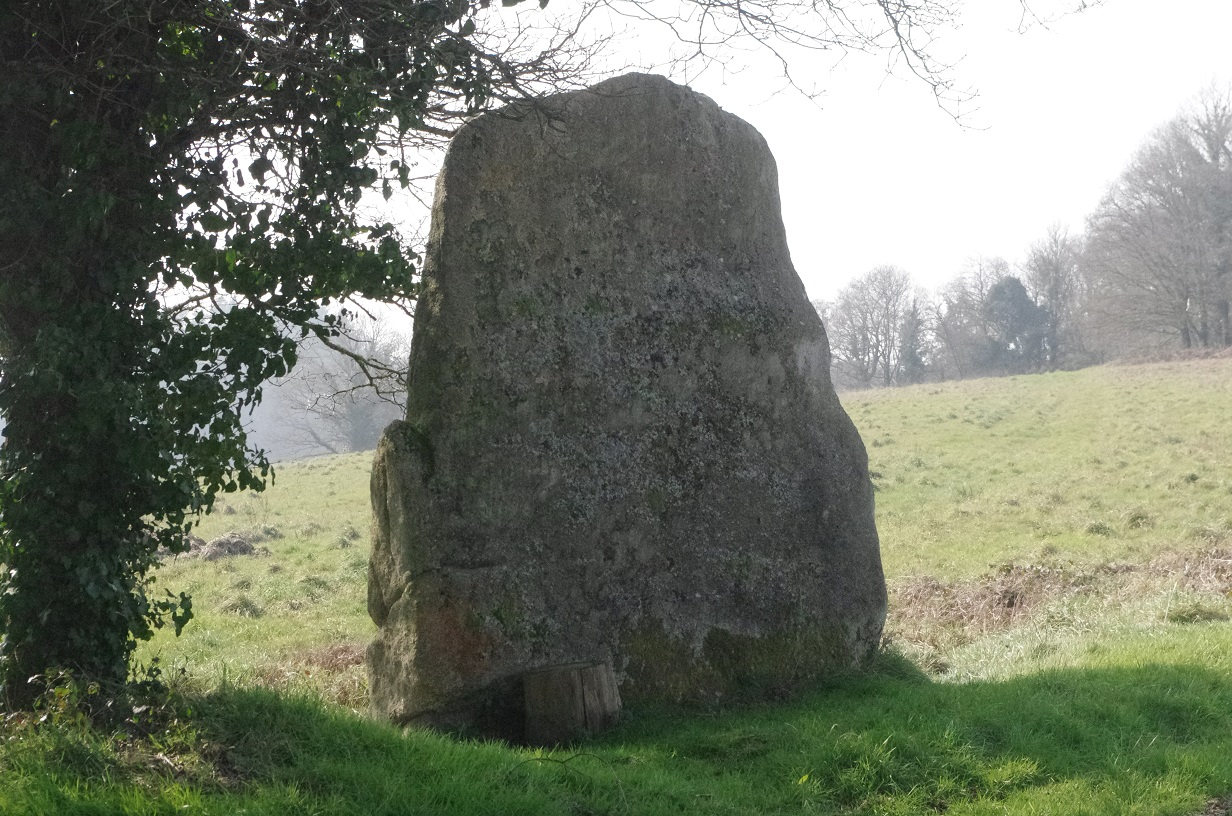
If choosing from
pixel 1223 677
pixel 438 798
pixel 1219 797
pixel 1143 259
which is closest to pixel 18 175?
pixel 438 798

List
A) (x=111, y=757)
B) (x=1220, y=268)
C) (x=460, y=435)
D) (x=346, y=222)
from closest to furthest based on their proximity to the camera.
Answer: (x=111, y=757)
(x=346, y=222)
(x=460, y=435)
(x=1220, y=268)

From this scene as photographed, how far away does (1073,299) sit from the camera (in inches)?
2788

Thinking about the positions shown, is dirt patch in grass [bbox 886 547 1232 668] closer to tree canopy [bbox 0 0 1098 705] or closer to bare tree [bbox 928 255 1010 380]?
tree canopy [bbox 0 0 1098 705]

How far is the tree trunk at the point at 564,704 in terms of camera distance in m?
7.17

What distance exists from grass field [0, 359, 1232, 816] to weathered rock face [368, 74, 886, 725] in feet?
2.58

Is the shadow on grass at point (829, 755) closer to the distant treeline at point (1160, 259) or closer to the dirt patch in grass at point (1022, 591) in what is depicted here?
the dirt patch in grass at point (1022, 591)

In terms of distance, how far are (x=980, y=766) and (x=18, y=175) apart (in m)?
7.13

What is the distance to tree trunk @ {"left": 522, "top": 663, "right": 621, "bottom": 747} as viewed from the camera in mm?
7168

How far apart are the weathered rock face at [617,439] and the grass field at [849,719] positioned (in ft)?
2.58

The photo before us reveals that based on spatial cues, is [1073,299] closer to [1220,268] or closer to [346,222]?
[1220,268]

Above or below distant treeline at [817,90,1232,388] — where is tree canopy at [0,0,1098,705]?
below

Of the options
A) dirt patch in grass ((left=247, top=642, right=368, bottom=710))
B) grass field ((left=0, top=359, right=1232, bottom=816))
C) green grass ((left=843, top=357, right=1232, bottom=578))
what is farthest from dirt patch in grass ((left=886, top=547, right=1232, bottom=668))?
dirt patch in grass ((left=247, top=642, right=368, bottom=710))

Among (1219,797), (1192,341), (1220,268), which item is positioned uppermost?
(1220,268)

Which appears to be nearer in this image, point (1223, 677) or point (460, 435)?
point (460, 435)
